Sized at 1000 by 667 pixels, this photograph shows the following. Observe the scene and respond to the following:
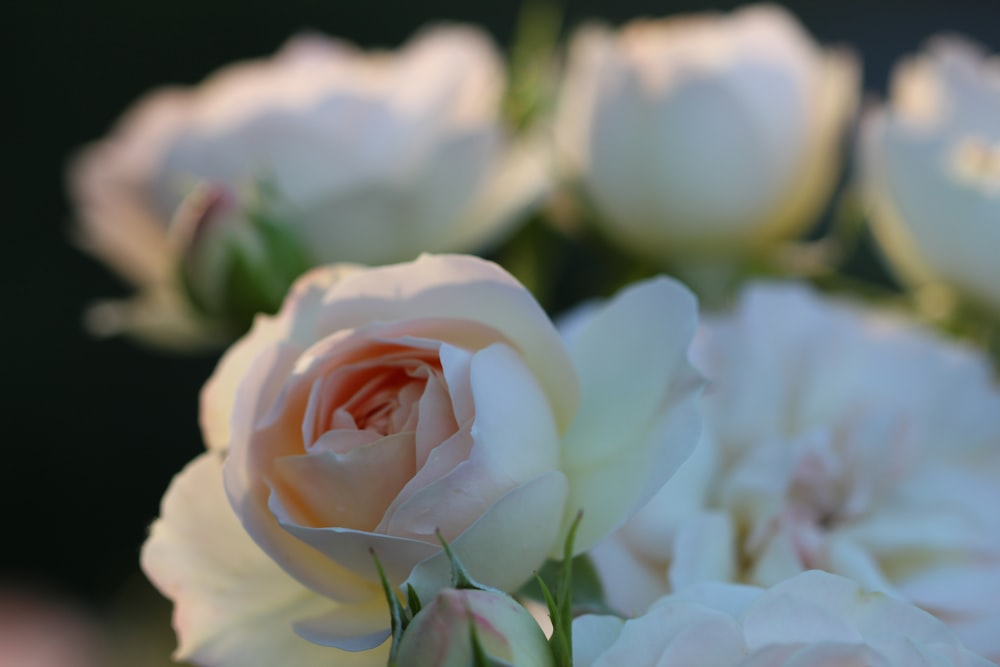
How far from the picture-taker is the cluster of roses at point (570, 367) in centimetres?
20

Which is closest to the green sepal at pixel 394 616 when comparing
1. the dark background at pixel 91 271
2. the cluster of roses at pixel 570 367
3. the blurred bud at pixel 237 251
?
the cluster of roses at pixel 570 367

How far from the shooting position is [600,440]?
0.75 ft

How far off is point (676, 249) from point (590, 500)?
0.22m

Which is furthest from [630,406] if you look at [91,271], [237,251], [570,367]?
[91,271]

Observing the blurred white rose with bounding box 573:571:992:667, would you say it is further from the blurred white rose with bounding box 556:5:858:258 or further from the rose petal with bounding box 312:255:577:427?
the blurred white rose with bounding box 556:5:858:258

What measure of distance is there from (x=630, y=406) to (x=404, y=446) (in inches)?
2.0

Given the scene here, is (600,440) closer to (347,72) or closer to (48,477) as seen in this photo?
(347,72)

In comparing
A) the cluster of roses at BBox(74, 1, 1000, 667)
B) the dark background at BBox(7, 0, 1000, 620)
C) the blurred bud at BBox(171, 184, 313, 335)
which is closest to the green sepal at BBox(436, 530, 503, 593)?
the cluster of roses at BBox(74, 1, 1000, 667)

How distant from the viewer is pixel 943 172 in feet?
1.15

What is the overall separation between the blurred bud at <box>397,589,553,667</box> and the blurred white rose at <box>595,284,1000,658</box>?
0.07m

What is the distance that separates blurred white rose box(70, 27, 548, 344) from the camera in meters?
0.39

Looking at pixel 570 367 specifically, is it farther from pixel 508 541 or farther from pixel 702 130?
pixel 702 130

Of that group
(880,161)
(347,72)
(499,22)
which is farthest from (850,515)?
(499,22)

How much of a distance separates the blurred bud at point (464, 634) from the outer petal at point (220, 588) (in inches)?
1.8
